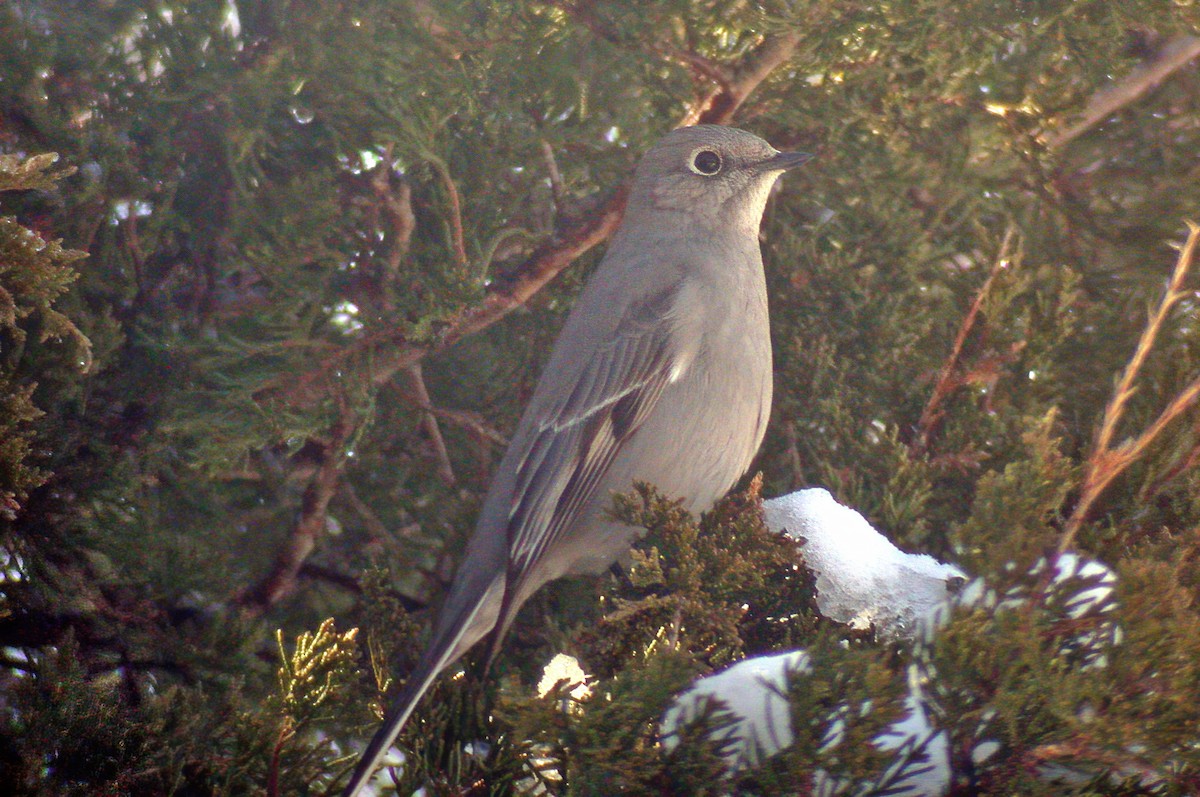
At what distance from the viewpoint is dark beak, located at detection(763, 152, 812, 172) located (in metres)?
2.47

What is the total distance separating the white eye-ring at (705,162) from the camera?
279cm

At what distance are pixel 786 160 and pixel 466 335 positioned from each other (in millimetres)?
995

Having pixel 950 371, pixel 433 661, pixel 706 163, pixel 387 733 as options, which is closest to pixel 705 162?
pixel 706 163

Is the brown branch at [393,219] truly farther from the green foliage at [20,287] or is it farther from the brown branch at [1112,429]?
the brown branch at [1112,429]

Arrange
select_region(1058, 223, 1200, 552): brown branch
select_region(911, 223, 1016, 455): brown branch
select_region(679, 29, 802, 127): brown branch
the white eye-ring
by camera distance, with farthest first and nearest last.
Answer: the white eye-ring → select_region(679, 29, 802, 127): brown branch → select_region(911, 223, 1016, 455): brown branch → select_region(1058, 223, 1200, 552): brown branch

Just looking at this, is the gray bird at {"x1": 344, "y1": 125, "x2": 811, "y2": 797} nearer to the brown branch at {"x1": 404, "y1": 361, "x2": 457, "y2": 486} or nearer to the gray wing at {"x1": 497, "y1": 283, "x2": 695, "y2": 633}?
the gray wing at {"x1": 497, "y1": 283, "x2": 695, "y2": 633}

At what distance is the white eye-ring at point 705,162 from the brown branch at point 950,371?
3.18 feet

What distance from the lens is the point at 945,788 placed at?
4.36 feet

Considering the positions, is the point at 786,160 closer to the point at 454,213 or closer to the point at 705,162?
the point at 705,162

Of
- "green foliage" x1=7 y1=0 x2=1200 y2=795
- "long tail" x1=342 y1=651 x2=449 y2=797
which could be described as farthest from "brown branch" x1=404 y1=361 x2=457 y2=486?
"long tail" x1=342 y1=651 x2=449 y2=797

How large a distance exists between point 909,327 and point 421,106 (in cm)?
128

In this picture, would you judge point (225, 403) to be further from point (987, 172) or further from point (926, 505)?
point (987, 172)

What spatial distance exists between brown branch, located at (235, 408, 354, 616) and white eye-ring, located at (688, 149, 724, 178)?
4.36ft

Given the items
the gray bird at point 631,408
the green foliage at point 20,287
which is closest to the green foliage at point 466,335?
the green foliage at point 20,287
